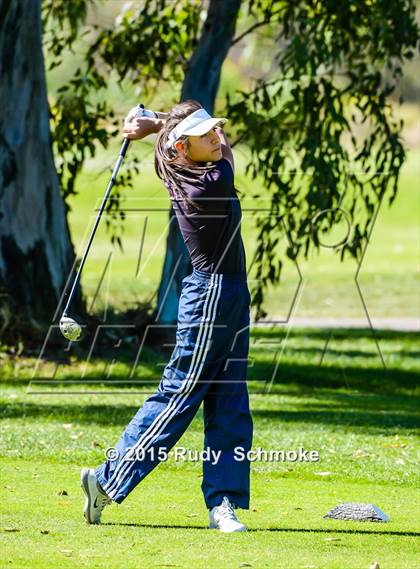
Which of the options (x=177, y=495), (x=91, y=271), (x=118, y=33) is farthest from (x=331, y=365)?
(x=91, y=271)

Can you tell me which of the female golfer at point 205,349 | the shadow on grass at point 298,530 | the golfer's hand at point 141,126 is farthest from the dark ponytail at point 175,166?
the shadow on grass at point 298,530

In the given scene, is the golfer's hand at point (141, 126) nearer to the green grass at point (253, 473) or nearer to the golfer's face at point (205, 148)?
the golfer's face at point (205, 148)

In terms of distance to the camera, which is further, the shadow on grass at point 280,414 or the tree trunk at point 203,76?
the tree trunk at point 203,76

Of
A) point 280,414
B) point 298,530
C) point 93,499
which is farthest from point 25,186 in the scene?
point 298,530

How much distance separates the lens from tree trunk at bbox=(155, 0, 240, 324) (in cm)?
1488

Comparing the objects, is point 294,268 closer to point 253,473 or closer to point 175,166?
point 253,473

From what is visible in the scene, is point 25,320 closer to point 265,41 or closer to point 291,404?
point 291,404

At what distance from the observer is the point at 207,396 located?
634 cm

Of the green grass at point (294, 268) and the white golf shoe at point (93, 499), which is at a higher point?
the white golf shoe at point (93, 499)

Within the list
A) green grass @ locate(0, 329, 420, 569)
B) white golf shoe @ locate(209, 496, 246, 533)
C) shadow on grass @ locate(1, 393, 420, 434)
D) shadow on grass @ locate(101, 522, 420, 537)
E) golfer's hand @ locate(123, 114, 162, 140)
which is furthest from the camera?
shadow on grass @ locate(1, 393, 420, 434)

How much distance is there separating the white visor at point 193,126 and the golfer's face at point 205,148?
0.04 m

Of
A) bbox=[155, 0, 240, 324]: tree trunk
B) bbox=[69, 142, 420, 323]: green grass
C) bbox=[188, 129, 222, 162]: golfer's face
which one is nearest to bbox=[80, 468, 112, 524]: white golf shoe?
bbox=[188, 129, 222, 162]: golfer's face

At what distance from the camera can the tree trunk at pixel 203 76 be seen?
48.8 feet

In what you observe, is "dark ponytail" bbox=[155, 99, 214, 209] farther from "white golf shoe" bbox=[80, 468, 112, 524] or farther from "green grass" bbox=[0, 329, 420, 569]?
"green grass" bbox=[0, 329, 420, 569]
